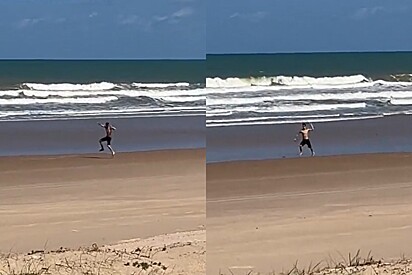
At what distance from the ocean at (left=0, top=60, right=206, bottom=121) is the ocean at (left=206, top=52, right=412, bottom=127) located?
2.13ft

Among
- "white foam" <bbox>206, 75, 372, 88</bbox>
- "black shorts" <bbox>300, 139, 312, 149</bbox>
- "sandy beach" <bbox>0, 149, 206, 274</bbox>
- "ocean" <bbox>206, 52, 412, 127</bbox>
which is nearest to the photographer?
"sandy beach" <bbox>0, 149, 206, 274</bbox>

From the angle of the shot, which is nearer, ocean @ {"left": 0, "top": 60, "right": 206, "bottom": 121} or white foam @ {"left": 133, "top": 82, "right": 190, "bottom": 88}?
ocean @ {"left": 0, "top": 60, "right": 206, "bottom": 121}

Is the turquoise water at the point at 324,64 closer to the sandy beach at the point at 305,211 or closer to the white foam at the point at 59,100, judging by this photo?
the white foam at the point at 59,100

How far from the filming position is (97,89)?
2400 cm

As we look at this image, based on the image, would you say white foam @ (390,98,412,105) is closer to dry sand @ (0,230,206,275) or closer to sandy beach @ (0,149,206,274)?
sandy beach @ (0,149,206,274)

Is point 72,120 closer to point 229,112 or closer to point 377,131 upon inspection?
point 229,112

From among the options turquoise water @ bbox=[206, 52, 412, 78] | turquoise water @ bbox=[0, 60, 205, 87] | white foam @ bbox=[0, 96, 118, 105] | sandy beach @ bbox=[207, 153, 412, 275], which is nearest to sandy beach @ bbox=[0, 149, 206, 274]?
sandy beach @ bbox=[207, 153, 412, 275]

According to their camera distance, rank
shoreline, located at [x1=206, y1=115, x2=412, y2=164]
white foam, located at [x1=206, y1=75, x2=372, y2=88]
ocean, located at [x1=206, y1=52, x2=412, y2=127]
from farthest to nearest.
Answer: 1. white foam, located at [x1=206, y1=75, x2=372, y2=88]
2. ocean, located at [x1=206, y1=52, x2=412, y2=127]
3. shoreline, located at [x1=206, y1=115, x2=412, y2=164]

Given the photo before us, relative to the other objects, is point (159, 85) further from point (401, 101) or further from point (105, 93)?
point (401, 101)

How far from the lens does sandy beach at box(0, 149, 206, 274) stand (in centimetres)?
658

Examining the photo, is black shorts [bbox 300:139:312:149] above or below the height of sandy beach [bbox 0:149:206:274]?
above

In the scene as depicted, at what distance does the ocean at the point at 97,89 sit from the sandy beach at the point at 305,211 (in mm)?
1469

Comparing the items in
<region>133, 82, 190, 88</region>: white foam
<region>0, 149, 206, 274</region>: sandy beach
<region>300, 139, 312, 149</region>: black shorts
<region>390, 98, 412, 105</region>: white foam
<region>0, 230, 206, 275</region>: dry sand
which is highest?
<region>133, 82, 190, 88</region>: white foam

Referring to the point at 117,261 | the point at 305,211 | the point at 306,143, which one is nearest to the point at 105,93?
the point at 306,143
